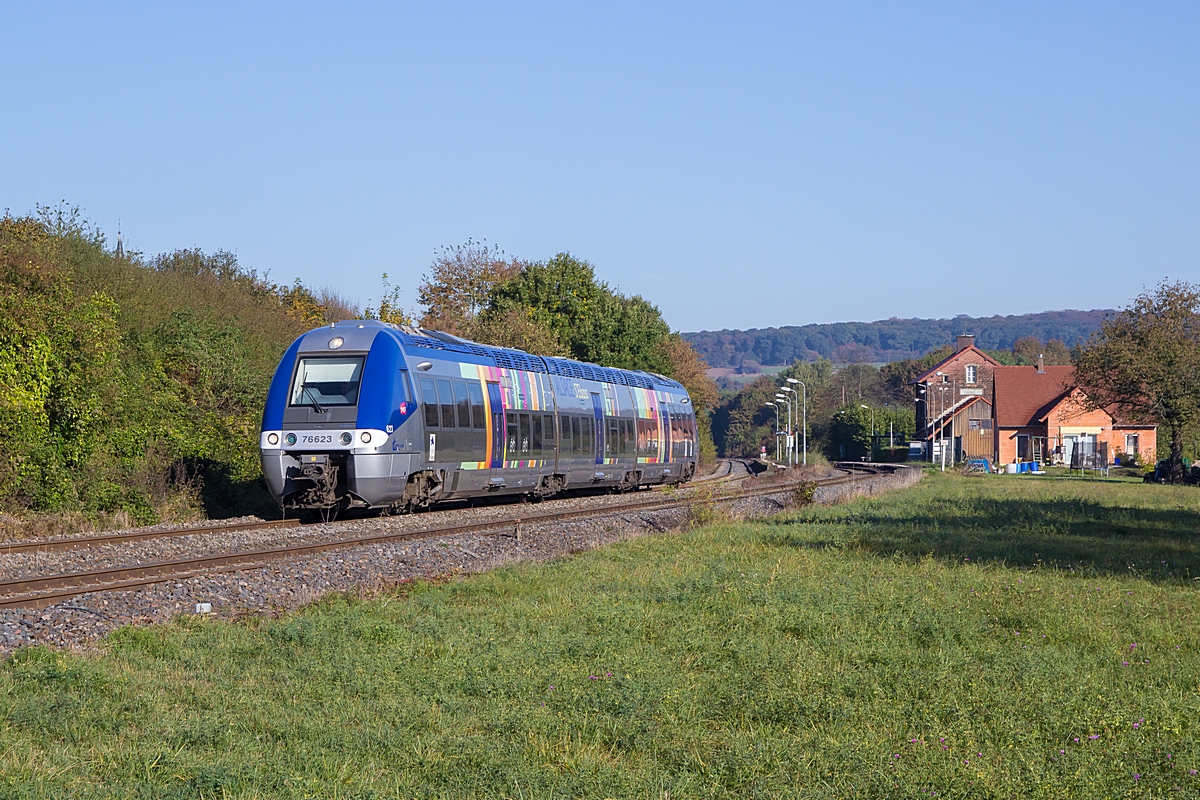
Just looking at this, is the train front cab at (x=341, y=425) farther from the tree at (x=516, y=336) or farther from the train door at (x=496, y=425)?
the tree at (x=516, y=336)

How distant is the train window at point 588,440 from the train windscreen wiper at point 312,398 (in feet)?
34.8

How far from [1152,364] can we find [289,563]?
45986 millimetres

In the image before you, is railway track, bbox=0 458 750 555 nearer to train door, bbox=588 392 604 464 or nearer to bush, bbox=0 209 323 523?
bush, bbox=0 209 323 523

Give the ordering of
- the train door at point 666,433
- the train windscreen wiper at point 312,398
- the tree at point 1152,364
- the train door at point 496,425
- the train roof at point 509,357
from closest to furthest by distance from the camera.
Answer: the train windscreen wiper at point 312,398, the train roof at point 509,357, the train door at point 496,425, the train door at point 666,433, the tree at point 1152,364

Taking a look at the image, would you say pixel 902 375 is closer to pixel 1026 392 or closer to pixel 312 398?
pixel 1026 392

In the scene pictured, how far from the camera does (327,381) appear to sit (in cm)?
2128

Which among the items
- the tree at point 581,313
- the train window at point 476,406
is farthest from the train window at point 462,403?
the tree at point 581,313

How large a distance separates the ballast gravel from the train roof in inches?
139

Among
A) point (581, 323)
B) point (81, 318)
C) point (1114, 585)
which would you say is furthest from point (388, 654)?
point (581, 323)

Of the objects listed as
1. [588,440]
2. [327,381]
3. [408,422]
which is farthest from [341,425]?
[588,440]

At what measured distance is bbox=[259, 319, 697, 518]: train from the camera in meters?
20.9

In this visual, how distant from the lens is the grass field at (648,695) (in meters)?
6.17

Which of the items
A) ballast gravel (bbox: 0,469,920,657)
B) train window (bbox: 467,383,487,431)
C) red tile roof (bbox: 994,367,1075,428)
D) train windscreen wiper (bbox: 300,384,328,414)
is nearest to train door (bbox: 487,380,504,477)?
train window (bbox: 467,383,487,431)

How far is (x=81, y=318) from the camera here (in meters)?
23.5
